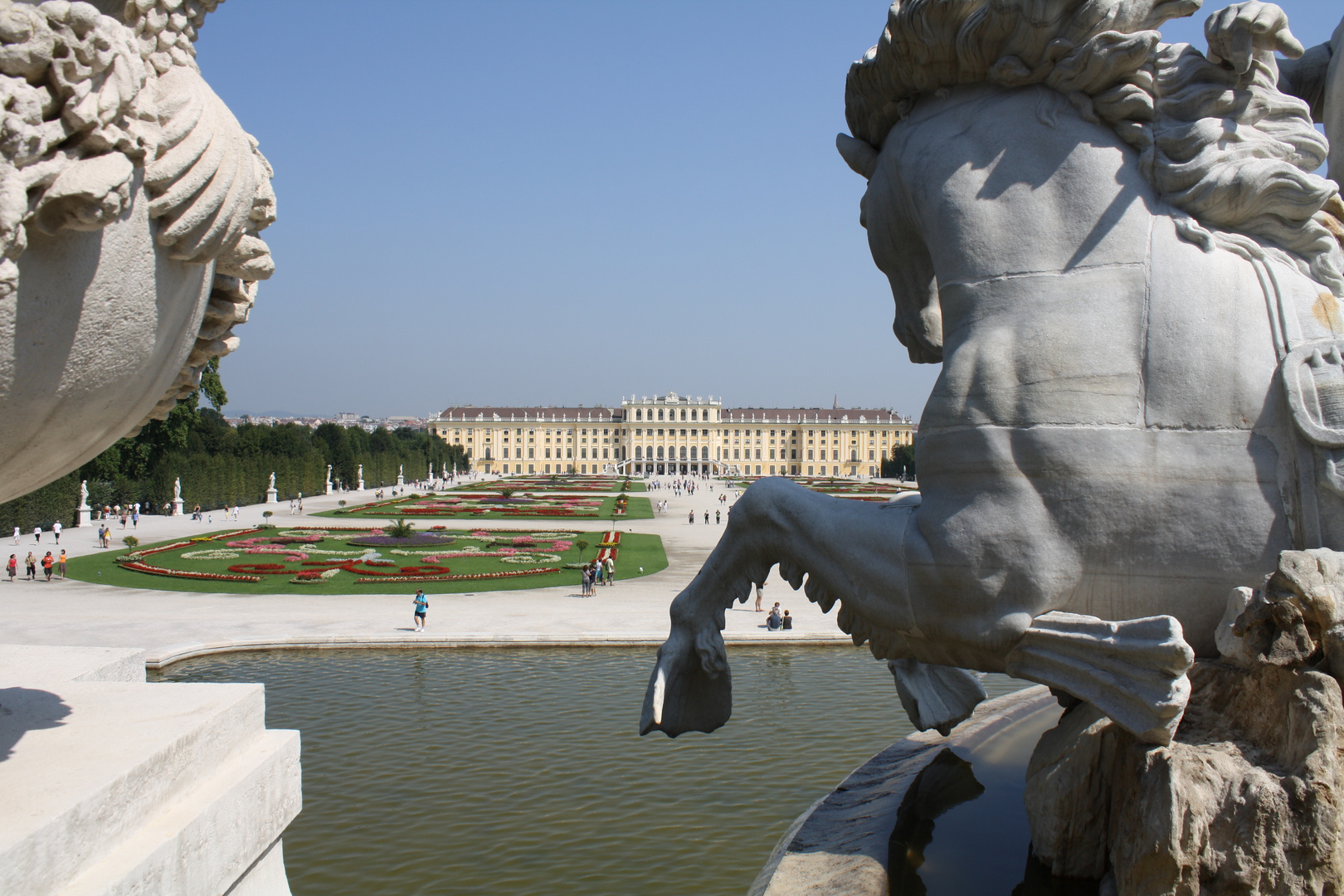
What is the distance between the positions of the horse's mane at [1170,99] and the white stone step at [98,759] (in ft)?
8.61

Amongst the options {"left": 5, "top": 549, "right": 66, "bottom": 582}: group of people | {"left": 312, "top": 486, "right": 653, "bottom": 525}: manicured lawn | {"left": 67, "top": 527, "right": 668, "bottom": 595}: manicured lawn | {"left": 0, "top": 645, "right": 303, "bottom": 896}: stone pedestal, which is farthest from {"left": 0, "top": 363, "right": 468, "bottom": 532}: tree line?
{"left": 0, "top": 645, "right": 303, "bottom": 896}: stone pedestal

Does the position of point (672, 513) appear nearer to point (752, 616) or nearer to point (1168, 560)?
point (752, 616)

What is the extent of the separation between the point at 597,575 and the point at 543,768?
10981 millimetres

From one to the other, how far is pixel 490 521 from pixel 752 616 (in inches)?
834

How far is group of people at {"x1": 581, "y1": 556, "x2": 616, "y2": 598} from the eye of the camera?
57.6 ft

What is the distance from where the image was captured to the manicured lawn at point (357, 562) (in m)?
18.8

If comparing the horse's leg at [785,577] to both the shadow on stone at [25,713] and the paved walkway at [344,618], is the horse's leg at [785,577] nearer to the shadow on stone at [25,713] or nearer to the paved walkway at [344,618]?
the shadow on stone at [25,713]

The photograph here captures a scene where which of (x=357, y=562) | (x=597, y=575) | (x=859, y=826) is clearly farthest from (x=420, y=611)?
(x=859, y=826)

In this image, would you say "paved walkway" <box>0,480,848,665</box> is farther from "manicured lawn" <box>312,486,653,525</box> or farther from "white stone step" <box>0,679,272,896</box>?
"manicured lawn" <box>312,486,653,525</box>

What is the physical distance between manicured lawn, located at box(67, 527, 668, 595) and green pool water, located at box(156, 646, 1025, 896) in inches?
263

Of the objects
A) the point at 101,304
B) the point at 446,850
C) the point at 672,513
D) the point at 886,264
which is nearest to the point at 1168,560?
the point at 886,264

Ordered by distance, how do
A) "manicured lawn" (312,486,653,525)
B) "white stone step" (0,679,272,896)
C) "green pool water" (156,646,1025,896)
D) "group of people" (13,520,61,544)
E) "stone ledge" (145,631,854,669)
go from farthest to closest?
"manicured lawn" (312,486,653,525) → "group of people" (13,520,61,544) → "stone ledge" (145,631,854,669) → "green pool water" (156,646,1025,896) → "white stone step" (0,679,272,896)

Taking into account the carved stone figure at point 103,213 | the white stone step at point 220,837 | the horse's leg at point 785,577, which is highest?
the carved stone figure at point 103,213

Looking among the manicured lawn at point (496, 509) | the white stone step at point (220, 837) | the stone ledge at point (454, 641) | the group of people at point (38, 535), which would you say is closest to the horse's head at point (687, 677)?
the white stone step at point (220, 837)
